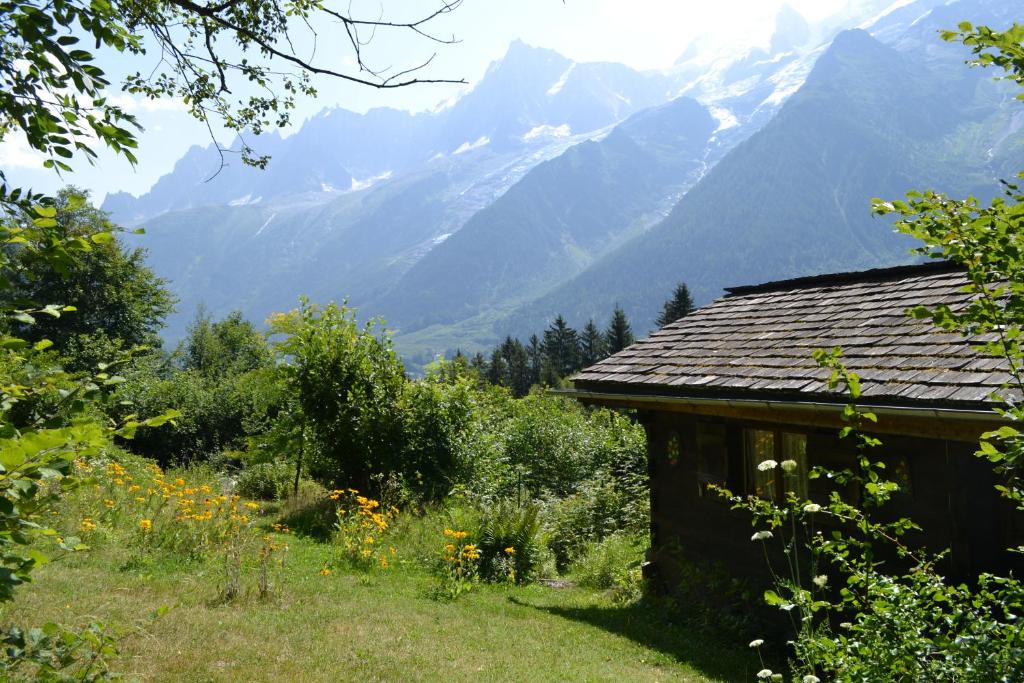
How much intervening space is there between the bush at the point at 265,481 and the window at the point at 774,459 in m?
11.1

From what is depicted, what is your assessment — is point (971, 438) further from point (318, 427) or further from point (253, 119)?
point (318, 427)

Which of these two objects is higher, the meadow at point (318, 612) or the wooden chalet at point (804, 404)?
the wooden chalet at point (804, 404)

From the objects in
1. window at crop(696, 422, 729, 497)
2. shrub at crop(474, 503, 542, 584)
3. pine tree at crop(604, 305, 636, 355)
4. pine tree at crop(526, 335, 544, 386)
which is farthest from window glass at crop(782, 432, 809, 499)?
pine tree at crop(526, 335, 544, 386)

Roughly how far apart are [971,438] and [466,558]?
6773 millimetres

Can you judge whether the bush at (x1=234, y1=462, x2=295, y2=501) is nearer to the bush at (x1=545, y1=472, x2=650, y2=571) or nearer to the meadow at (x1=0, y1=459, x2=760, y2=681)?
the meadow at (x1=0, y1=459, x2=760, y2=681)

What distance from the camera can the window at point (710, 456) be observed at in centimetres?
847

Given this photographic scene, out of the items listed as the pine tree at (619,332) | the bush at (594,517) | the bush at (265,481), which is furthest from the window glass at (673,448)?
the pine tree at (619,332)

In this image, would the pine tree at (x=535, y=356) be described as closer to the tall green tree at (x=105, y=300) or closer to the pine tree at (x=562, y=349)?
the pine tree at (x=562, y=349)

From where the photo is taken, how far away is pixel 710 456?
871cm

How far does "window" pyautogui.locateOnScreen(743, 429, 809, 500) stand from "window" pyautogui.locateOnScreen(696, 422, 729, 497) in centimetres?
25

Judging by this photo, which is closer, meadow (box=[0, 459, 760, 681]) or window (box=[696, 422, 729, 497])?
meadow (box=[0, 459, 760, 681])

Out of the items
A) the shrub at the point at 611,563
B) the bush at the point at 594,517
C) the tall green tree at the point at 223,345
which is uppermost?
the tall green tree at the point at 223,345

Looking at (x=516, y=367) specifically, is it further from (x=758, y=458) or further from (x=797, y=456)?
(x=797, y=456)

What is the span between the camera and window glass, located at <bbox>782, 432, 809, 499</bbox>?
7.66 metres
